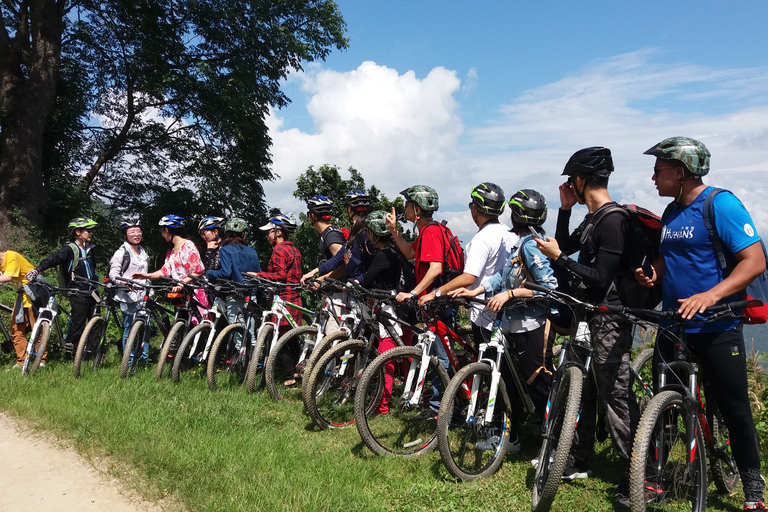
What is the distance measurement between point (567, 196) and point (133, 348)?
18.3 feet

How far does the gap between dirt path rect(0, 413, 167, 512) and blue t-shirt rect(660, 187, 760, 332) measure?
143 inches

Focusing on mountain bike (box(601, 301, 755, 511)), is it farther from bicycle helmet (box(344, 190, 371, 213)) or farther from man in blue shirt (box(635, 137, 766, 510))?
bicycle helmet (box(344, 190, 371, 213))

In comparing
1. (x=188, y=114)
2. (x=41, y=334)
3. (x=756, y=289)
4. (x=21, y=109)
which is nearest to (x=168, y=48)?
(x=188, y=114)

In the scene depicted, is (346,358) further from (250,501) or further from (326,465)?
(250,501)

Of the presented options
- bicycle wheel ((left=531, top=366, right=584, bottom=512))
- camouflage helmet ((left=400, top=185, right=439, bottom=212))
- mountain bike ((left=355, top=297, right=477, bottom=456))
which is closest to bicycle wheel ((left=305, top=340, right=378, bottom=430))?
mountain bike ((left=355, top=297, right=477, bottom=456))

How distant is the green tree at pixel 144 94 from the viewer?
48.5 ft

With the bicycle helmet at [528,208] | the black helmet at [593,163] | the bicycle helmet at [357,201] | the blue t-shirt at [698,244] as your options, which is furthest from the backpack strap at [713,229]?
the bicycle helmet at [357,201]

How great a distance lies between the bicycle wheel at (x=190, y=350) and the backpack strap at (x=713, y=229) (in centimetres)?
542

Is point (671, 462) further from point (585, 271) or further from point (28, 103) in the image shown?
point (28, 103)

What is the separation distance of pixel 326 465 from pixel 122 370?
148 inches

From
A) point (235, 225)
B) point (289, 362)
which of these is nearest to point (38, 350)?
point (235, 225)

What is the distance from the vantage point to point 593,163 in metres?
3.67

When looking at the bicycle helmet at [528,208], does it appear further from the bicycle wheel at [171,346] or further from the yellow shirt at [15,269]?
the yellow shirt at [15,269]

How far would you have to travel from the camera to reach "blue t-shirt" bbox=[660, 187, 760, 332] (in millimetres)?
3182
